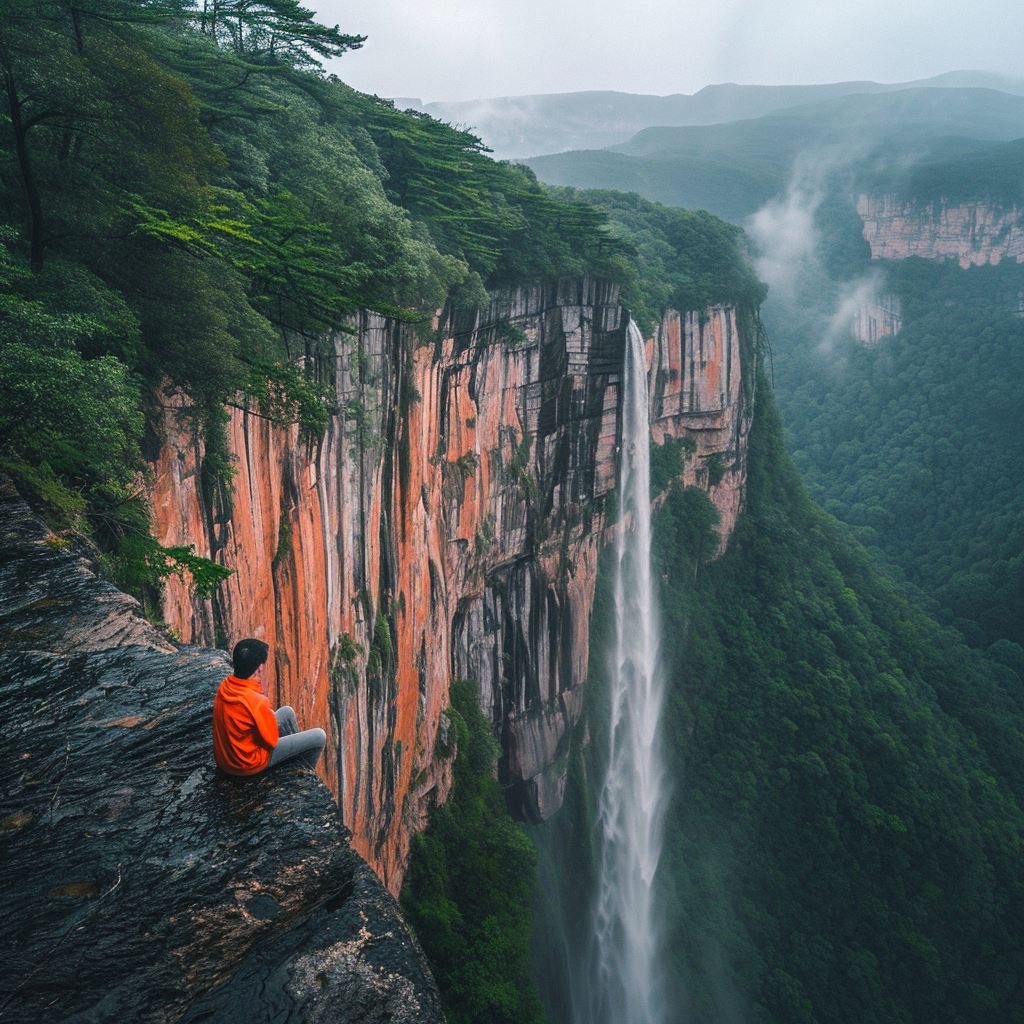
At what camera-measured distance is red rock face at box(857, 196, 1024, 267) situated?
211ft

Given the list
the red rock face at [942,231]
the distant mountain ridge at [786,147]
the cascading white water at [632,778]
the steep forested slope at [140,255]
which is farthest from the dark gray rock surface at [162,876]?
the distant mountain ridge at [786,147]

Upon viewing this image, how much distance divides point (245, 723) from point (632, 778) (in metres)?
26.3

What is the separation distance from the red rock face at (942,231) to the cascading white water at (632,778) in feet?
189

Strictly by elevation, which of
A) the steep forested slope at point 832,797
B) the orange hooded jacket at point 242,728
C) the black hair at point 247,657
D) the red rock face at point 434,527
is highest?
the black hair at point 247,657

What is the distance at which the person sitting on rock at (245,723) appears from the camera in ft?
10.0

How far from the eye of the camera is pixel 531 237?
64.2ft

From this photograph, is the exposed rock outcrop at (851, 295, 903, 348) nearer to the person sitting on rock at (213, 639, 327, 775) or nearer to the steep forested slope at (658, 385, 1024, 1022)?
the steep forested slope at (658, 385, 1024, 1022)

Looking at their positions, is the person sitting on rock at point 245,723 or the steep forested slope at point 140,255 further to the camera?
the steep forested slope at point 140,255

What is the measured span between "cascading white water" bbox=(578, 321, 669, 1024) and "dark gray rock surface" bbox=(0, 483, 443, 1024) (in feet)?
75.8

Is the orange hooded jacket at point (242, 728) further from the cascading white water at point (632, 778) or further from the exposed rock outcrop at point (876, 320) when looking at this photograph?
the exposed rock outcrop at point (876, 320)

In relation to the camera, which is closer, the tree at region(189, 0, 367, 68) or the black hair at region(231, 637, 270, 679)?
the black hair at region(231, 637, 270, 679)

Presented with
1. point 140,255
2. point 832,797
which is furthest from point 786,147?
point 140,255

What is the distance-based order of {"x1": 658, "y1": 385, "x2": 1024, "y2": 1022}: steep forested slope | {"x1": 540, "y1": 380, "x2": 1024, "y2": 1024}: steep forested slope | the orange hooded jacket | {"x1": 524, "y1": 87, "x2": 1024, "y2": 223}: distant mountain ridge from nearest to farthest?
the orange hooded jacket < {"x1": 540, "y1": 380, "x2": 1024, "y2": 1024}: steep forested slope < {"x1": 658, "y1": 385, "x2": 1024, "y2": 1022}: steep forested slope < {"x1": 524, "y1": 87, "x2": 1024, "y2": 223}: distant mountain ridge

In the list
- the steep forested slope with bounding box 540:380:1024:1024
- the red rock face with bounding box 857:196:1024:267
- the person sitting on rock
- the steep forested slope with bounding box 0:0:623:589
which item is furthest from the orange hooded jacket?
the red rock face with bounding box 857:196:1024:267
